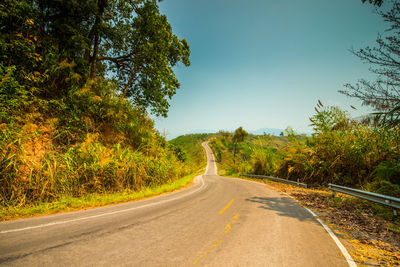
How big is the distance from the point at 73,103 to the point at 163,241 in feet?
31.0

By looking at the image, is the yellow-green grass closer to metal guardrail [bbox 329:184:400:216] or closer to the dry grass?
the dry grass

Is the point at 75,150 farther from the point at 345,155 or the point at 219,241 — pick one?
the point at 345,155

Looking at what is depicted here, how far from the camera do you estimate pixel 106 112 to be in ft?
33.8

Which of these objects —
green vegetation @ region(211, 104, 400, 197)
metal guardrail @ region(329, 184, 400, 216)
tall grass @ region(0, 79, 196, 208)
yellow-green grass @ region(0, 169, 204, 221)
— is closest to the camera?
yellow-green grass @ region(0, 169, 204, 221)

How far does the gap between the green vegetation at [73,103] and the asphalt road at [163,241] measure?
227 centimetres

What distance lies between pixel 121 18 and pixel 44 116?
883 cm

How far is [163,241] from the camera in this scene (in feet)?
10.6

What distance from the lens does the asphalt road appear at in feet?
8.66

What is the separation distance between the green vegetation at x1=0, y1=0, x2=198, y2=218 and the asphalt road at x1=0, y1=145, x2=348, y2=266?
2.27 metres

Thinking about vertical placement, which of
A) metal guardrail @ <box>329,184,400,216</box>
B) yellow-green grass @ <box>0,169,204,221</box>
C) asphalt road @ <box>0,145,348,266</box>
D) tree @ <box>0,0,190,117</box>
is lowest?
yellow-green grass @ <box>0,169,204,221</box>

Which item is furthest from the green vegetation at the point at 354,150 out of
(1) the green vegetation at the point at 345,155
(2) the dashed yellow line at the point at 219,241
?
(2) the dashed yellow line at the point at 219,241

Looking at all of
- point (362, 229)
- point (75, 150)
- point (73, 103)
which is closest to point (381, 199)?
point (362, 229)

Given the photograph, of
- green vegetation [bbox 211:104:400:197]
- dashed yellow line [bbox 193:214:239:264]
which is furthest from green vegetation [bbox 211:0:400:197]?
dashed yellow line [bbox 193:214:239:264]

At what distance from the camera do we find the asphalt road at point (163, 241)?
2.64m
